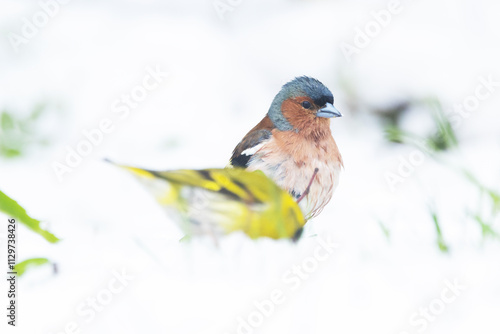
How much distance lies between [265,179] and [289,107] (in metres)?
0.43

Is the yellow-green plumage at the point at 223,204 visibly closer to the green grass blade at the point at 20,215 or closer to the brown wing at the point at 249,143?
the green grass blade at the point at 20,215

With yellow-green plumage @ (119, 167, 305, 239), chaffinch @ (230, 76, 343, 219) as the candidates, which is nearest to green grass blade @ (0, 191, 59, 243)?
yellow-green plumage @ (119, 167, 305, 239)

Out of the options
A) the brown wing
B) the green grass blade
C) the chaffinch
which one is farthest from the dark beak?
the green grass blade

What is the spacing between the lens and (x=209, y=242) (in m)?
1.17

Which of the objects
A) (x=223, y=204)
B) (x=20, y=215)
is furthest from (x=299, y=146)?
(x=20, y=215)

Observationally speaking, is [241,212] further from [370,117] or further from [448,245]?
[370,117]

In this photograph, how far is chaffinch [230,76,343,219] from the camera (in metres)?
1.46

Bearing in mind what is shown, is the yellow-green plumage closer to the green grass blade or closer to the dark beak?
the green grass blade

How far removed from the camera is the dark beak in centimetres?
151

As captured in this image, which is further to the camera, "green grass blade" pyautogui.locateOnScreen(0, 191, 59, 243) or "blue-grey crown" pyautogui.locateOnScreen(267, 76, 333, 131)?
"blue-grey crown" pyautogui.locateOnScreen(267, 76, 333, 131)

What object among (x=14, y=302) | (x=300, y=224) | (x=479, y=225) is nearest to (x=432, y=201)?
(x=479, y=225)

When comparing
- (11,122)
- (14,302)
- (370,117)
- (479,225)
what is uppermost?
(11,122)

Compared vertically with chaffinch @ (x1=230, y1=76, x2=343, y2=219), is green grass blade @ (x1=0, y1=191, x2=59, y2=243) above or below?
above

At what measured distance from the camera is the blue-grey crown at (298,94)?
1.54m
